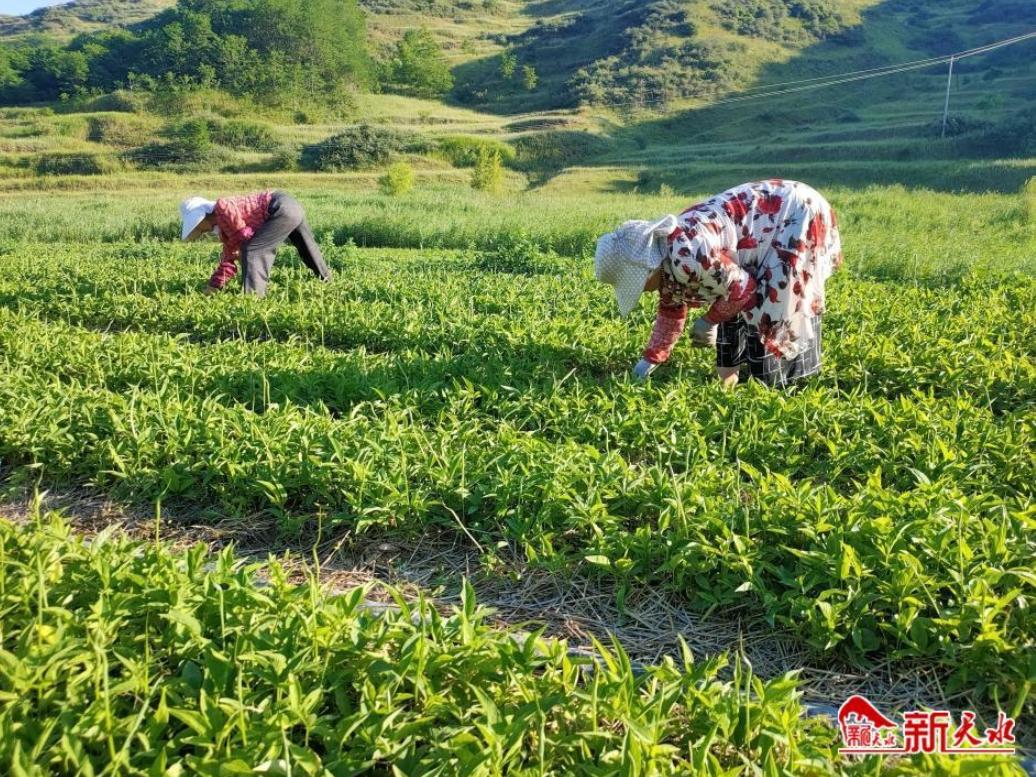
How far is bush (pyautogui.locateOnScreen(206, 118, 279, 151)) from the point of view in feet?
149

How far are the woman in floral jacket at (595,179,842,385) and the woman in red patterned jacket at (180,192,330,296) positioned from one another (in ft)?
13.7

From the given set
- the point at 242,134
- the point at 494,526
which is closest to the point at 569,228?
the point at 494,526

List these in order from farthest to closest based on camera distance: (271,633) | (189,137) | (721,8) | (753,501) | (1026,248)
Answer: (721,8) → (189,137) → (1026,248) → (753,501) → (271,633)

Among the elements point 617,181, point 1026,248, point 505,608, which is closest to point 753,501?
point 505,608

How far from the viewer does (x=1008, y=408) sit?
153 inches

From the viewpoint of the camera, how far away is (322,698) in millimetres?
1726

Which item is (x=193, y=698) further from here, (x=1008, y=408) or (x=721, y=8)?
(x=721, y=8)

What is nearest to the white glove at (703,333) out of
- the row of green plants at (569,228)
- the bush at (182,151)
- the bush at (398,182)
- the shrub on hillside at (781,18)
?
the row of green plants at (569,228)

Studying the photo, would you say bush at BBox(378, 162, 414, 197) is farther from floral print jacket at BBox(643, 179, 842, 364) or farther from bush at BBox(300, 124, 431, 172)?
floral print jacket at BBox(643, 179, 842, 364)

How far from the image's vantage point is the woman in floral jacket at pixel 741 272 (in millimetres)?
3607

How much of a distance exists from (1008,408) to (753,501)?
2.12m

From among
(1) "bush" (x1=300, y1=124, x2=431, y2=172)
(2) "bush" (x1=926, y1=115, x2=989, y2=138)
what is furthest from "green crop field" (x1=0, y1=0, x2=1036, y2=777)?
(1) "bush" (x1=300, y1=124, x2=431, y2=172)
